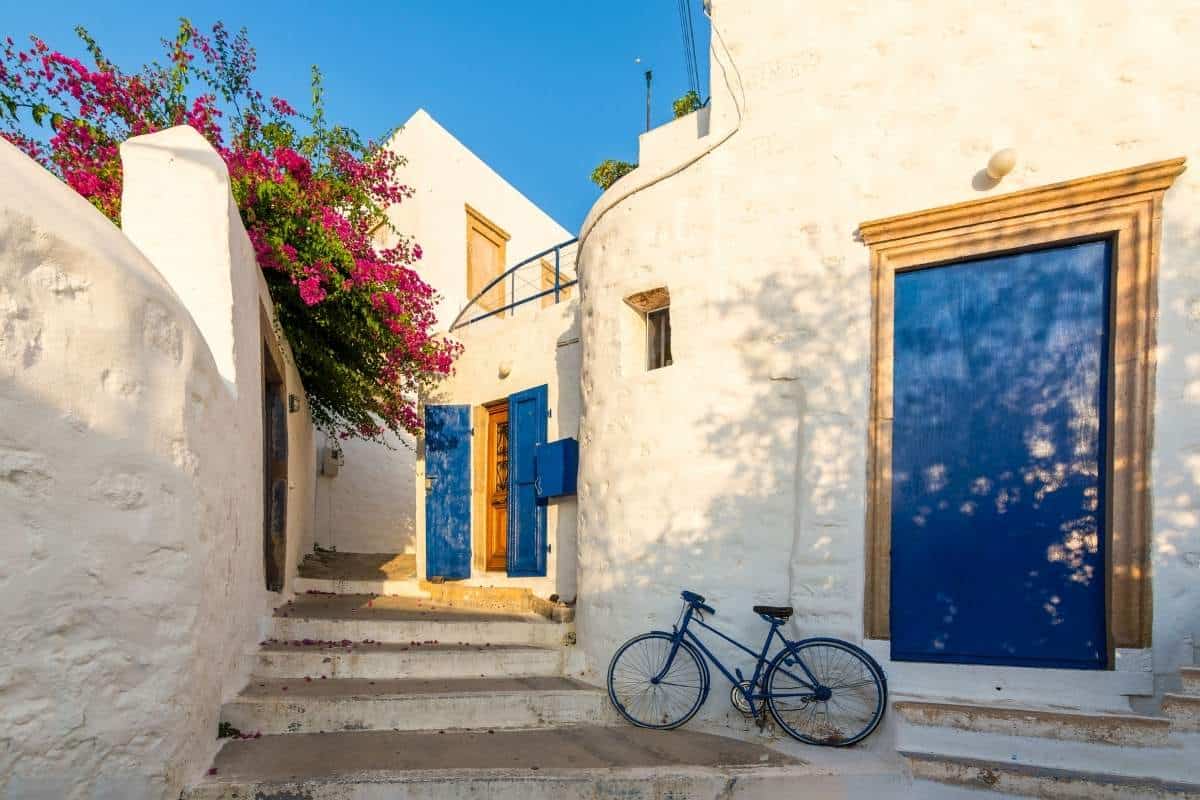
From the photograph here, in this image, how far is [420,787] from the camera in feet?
10.4

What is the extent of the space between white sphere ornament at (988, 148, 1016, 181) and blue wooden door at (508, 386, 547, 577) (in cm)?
424

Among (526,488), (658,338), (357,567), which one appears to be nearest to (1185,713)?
(658,338)

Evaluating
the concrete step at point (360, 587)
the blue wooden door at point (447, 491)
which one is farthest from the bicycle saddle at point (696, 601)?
the concrete step at point (360, 587)

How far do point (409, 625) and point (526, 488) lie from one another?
2004 mm

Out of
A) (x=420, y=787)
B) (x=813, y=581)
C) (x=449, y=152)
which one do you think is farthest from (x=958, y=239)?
(x=449, y=152)

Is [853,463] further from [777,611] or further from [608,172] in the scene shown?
[608,172]

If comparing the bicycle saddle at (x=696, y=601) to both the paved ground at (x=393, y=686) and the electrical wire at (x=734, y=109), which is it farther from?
the electrical wire at (x=734, y=109)

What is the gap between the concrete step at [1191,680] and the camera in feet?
10.9

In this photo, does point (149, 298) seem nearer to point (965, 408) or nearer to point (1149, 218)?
point (965, 408)

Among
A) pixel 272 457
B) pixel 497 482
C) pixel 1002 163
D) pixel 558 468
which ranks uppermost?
pixel 1002 163

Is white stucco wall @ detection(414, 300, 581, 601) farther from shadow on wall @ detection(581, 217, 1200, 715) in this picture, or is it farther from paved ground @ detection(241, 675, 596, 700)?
paved ground @ detection(241, 675, 596, 700)

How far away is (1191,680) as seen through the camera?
3.35 meters

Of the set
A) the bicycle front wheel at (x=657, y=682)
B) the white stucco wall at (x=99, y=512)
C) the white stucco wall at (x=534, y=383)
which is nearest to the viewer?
the white stucco wall at (x=99, y=512)

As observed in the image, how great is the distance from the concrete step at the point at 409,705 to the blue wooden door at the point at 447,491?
2964 mm
